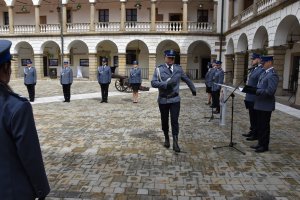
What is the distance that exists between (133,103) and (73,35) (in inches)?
732

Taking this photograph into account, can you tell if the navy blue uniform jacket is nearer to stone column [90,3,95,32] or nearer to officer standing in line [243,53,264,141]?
officer standing in line [243,53,264,141]

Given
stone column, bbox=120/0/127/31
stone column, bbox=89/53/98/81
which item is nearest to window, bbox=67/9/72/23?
stone column, bbox=89/53/98/81

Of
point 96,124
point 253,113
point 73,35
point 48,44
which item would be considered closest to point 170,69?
point 253,113

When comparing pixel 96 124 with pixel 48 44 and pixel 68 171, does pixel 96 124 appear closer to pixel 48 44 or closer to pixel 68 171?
pixel 68 171

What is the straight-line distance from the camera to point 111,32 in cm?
2886

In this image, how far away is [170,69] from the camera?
6.22 m

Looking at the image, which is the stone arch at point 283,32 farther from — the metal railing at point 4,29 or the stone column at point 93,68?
the metal railing at point 4,29

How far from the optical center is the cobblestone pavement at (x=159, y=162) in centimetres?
439

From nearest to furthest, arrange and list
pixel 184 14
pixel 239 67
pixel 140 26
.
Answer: pixel 239 67 < pixel 184 14 < pixel 140 26

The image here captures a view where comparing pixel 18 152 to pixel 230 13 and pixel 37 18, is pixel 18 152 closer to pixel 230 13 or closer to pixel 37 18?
pixel 230 13

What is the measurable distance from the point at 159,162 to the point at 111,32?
24.8 m

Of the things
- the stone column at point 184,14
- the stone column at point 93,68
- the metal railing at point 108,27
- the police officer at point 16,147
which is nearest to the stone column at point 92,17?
the metal railing at point 108,27

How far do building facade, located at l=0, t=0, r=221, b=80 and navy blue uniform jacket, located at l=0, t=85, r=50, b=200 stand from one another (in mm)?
26670

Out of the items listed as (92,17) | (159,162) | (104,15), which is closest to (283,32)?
(159,162)
